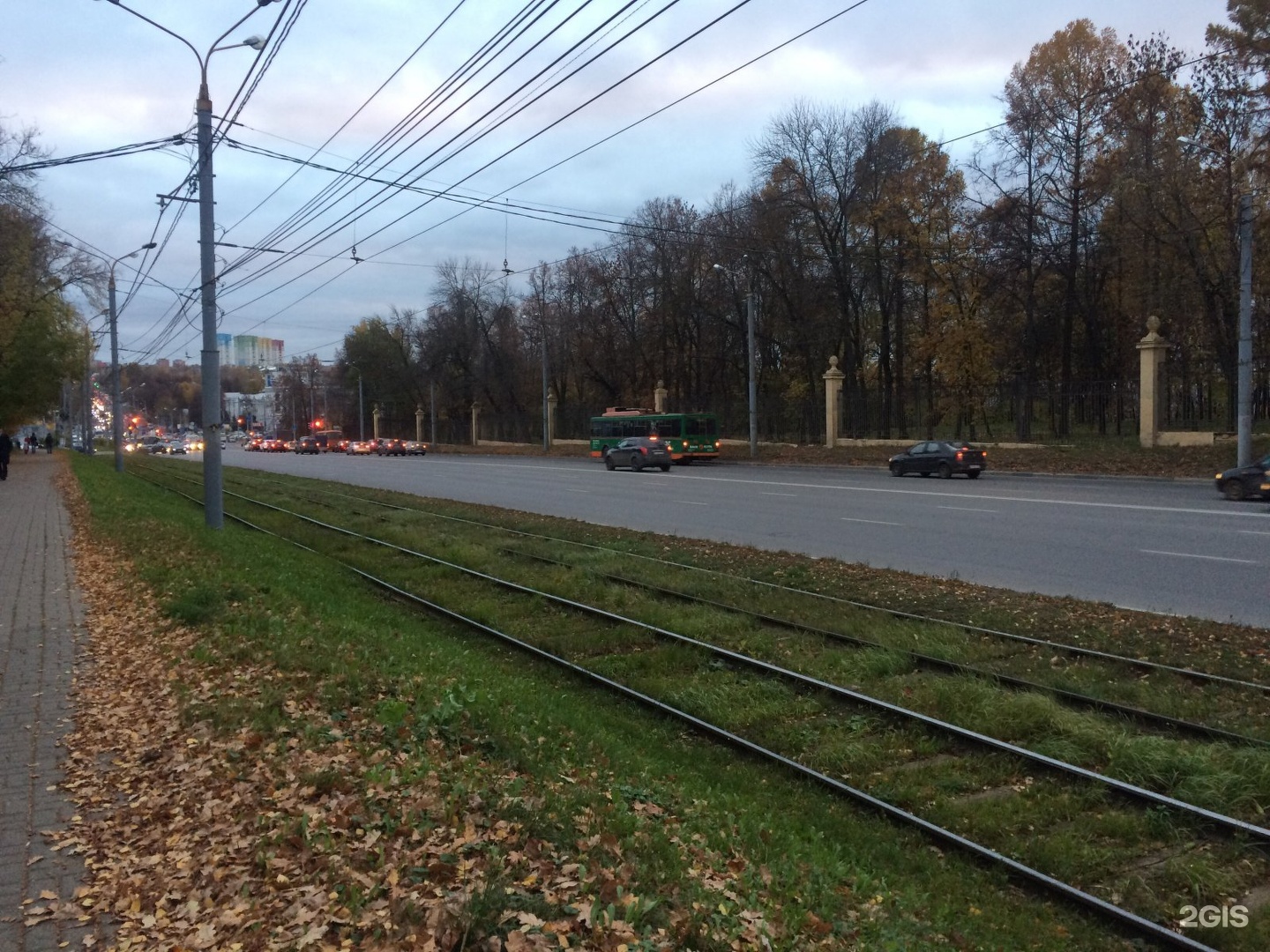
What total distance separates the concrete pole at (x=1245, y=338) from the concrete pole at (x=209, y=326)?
23.9 meters

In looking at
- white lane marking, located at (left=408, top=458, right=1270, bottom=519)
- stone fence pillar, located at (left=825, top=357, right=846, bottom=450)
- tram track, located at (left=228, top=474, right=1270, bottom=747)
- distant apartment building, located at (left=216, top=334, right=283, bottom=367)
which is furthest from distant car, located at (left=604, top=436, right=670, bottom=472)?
distant apartment building, located at (left=216, top=334, right=283, bottom=367)

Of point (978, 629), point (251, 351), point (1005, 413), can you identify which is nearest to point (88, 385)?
point (1005, 413)

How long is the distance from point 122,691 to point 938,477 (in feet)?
89.4

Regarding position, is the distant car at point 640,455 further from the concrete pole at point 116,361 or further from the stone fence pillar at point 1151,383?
the concrete pole at point 116,361

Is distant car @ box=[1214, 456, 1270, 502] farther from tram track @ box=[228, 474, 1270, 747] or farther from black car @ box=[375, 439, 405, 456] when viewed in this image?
black car @ box=[375, 439, 405, 456]

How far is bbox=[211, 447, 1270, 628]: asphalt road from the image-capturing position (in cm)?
1174

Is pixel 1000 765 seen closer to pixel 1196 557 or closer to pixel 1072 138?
pixel 1196 557

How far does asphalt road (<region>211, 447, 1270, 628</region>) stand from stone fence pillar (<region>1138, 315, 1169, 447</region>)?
4.02m

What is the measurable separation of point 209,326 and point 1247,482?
68.2 ft

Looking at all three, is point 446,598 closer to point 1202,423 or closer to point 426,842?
point 426,842

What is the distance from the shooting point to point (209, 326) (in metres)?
17.3

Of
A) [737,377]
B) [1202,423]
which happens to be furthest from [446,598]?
[737,377]

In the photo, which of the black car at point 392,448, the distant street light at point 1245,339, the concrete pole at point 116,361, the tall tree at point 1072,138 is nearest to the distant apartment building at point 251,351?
the black car at point 392,448

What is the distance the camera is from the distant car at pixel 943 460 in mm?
30500
